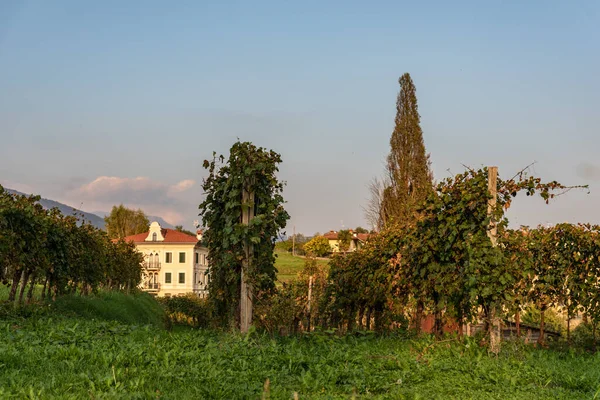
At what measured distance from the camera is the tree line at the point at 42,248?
42.2ft

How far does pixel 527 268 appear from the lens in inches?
380

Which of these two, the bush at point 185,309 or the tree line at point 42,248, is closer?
the tree line at point 42,248

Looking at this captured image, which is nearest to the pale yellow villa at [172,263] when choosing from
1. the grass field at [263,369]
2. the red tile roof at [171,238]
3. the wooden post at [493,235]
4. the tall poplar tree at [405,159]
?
the red tile roof at [171,238]

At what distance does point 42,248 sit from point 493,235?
10132 mm

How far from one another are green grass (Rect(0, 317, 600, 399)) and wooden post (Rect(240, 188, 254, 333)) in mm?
1352

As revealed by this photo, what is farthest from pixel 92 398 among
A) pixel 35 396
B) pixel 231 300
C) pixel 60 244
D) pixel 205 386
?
pixel 60 244

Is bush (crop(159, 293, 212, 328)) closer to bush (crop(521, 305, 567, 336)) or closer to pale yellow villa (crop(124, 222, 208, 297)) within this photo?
bush (crop(521, 305, 567, 336))

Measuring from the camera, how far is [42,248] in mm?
14516

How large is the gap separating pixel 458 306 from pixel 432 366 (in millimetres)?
2909

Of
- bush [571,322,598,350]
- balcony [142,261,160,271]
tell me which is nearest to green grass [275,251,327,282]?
balcony [142,261,160,271]

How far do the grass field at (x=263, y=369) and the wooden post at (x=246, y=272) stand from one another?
102 centimetres

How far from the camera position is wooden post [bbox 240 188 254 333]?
413 inches

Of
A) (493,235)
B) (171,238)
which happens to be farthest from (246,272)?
(171,238)

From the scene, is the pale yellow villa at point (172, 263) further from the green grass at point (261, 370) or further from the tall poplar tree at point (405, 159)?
the green grass at point (261, 370)
